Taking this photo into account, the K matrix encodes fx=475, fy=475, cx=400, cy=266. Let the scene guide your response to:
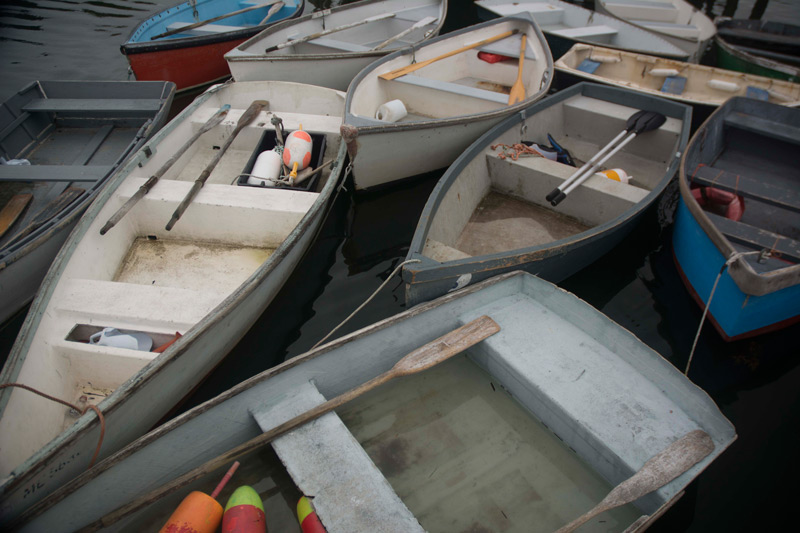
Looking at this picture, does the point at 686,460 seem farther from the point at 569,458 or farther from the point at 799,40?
the point at 799,40

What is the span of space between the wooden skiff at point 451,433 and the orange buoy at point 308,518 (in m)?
0.08

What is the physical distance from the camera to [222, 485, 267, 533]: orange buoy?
250cm

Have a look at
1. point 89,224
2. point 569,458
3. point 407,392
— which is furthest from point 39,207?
point 569,458

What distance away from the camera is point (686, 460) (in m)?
2.66

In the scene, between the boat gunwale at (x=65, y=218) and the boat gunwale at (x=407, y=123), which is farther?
the boat gunwale at (x=407, y=123)

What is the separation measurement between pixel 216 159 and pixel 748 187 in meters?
5.78

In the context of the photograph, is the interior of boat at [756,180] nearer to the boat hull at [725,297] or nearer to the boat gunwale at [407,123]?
the boat hull at [725,297]

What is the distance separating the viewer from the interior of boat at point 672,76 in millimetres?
6844

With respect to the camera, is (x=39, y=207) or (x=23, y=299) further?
(x=39, y=207)

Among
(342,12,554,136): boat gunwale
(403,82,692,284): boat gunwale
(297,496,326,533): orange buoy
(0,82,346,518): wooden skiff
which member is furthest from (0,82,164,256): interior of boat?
(297,496,326,533): orange buoy

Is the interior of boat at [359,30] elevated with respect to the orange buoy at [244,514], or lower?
elevated

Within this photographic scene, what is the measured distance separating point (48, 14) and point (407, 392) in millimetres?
15042

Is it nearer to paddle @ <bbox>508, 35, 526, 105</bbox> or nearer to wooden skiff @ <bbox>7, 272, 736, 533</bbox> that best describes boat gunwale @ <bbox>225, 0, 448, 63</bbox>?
paddle @ <bbox>508, 35, 526, 105</bbox>

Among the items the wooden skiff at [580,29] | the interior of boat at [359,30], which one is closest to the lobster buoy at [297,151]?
the interior of boat at [359,30]
